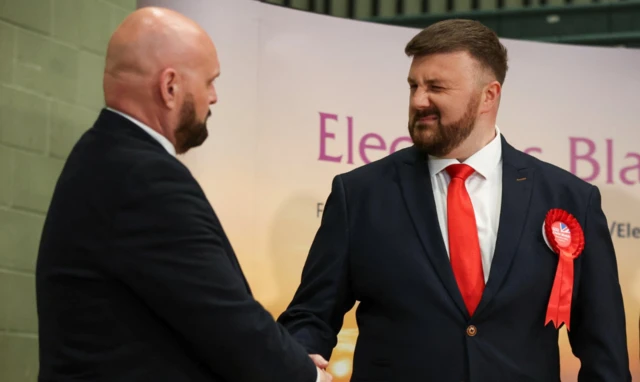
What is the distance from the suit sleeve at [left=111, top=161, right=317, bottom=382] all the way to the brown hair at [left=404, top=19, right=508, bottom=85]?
0.90 m

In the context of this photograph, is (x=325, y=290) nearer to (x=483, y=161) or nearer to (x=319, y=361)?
(x=319, y=361)

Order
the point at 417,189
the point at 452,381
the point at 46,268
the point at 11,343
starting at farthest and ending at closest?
1. the point at 11,343
2. the point at 417,189
3. the point at 452,381
4. the point at 46,268

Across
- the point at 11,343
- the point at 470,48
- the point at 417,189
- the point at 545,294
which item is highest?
the point at 470,48

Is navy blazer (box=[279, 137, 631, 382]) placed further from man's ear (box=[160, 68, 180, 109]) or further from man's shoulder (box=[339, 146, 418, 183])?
man's ear (box=[160, 68, 180, 109])

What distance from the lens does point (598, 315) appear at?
7.61ft

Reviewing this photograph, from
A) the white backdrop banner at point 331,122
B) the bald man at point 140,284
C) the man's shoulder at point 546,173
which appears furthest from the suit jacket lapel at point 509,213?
the white backdrop banner at point 331,122

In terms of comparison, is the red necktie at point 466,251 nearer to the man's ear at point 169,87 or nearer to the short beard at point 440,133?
the short beard at point 440,133

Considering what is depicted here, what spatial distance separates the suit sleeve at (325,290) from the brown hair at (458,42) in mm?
403

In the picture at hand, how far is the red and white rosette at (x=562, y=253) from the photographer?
2.28 m

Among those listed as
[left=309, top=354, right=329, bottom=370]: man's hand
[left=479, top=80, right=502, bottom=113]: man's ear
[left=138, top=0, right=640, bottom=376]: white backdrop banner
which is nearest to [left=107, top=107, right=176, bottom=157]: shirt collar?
[left=309, top=354, right=329, bottom=370]: man's hand

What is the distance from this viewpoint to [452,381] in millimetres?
2240

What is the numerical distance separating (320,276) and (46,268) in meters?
0.80

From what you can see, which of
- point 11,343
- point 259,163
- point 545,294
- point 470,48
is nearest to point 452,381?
point 545,294

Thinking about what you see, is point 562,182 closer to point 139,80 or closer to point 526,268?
point 526,268
